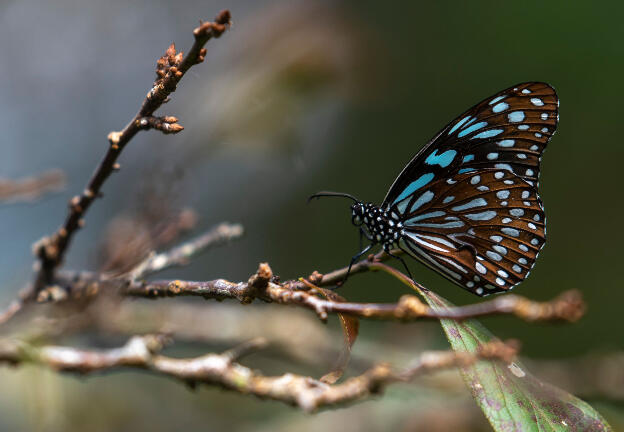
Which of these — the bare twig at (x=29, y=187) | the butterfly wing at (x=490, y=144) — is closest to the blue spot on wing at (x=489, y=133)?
the butterfly wing at (x=490, y=144)

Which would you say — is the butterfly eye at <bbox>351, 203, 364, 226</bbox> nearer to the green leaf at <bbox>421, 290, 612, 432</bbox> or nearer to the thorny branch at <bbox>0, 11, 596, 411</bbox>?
the thorny branch at <bbox>0, 11, 596, 411</bbox>

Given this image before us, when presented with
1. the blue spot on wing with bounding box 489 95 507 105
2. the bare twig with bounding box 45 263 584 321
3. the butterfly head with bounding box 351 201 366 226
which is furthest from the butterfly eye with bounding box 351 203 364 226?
the bare twig with bounding box 45 263 584 321

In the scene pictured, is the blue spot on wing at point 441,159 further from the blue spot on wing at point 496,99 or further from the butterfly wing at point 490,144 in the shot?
the blue spot on wing at point 496,99

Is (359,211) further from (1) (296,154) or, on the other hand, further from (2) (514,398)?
(2) (514,398)

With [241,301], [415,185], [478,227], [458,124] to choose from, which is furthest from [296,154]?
[241,301]

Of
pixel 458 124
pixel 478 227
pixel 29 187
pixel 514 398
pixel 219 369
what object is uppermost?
pixel 29 187

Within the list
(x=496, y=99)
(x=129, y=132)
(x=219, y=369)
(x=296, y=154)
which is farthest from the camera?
(x=296, y=154)
